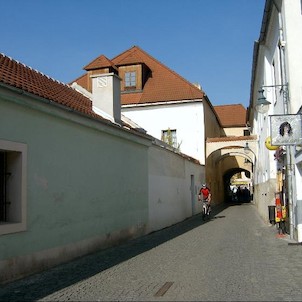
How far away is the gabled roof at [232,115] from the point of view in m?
55.6

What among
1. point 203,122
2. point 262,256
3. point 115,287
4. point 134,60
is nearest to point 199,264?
point 262,256

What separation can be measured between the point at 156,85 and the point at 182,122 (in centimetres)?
427

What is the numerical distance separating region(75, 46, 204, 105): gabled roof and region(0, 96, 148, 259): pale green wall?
21.2 meters

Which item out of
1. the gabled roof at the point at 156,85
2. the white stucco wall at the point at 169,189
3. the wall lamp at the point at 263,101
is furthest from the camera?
the gabled roof at the point at 156,85

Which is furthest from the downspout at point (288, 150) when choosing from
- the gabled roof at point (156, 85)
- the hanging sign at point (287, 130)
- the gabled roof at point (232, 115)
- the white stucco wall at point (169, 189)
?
the gabled roof at point (232, 115)

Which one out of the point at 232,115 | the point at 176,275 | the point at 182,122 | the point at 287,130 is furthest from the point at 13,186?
the point at 232,115

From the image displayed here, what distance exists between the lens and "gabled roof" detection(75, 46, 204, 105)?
35.4 m

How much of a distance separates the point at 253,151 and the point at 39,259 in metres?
27.8

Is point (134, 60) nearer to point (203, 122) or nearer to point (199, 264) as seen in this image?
point (203, 122)

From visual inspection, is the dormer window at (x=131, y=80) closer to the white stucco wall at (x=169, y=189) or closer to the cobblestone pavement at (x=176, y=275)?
the white stucco wall at (x=169, y=189)

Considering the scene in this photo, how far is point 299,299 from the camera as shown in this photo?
21.2 feet

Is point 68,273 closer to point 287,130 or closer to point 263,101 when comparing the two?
point 287,130

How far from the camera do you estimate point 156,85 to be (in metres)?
37.3

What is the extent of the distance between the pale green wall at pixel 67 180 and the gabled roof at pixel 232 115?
42.4m
